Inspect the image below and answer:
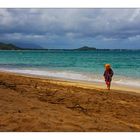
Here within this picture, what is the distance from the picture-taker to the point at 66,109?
20.2 ft

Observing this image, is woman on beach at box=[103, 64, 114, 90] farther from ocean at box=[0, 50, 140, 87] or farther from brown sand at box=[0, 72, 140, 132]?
ocean at box=[0, 50, 140, 87]

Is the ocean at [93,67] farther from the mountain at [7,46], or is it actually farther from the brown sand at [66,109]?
the brown sand at [66,109]

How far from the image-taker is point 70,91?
747 cm

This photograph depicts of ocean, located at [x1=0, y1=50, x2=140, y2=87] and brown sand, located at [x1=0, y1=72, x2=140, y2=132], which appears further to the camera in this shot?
ocean, located at [x1=0, y1=50, x2=140, y2=87]

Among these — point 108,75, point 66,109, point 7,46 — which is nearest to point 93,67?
point 108,75

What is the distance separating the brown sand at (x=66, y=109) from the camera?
544 centimetres

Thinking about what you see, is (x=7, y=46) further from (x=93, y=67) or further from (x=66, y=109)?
(x=66, y=109)

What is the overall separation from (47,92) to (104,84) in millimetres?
1521

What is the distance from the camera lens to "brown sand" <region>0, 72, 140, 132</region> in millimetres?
5438

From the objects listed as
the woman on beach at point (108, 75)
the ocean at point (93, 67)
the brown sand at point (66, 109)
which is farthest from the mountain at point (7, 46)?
the woman on beach at point (108, 75)

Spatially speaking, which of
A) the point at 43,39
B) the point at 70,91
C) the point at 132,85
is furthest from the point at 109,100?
the point at 43,39

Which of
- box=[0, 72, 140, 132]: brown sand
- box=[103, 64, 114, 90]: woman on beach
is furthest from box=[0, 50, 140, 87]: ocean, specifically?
box=[0, 72, 140, 132]: brown sand
